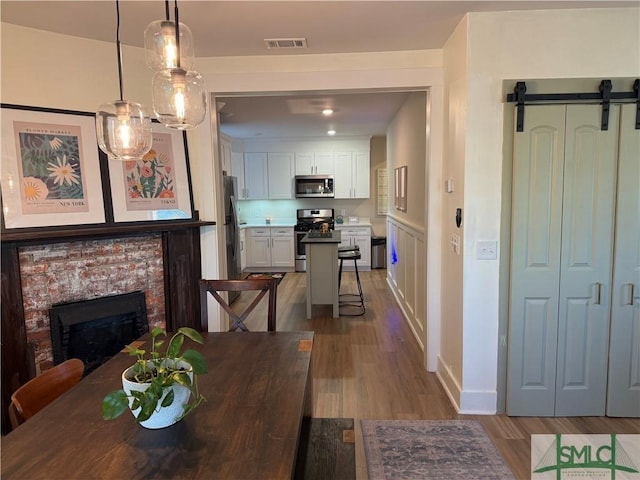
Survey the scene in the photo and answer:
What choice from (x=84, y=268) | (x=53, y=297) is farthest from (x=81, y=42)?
(x=53, y=297)

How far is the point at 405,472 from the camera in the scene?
→ 2156mm

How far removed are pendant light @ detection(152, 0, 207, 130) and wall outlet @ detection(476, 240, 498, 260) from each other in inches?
75.2

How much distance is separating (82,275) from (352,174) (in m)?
5.42

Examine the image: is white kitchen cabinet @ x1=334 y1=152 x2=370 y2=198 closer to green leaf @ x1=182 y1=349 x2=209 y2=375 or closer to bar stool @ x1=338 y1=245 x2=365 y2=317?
bar stool @ x1=338 y1=245 x2=365 y2=317

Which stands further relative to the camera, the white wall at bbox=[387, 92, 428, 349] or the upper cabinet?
the upper cabinet

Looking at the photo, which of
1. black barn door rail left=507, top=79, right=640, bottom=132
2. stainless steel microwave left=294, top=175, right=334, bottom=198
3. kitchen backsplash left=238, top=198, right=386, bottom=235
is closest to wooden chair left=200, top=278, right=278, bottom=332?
black barn door rail left=507, top=79, right=640, bottom=132

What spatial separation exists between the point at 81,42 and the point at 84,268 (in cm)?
162

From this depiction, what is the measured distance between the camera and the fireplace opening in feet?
8.99

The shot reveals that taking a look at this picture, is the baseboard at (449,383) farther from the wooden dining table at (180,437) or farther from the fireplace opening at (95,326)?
the fireplace opening at (95,326)

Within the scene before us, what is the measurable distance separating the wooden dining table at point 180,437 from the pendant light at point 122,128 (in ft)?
3.07

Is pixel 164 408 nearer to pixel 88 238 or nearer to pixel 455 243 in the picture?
pixel 88 238

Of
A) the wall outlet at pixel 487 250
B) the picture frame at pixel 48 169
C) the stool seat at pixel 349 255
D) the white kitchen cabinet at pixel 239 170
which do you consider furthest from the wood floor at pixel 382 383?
the white kitchen cabinet at pixel 239 170

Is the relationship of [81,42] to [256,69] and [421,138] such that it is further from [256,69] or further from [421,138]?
[421,138]

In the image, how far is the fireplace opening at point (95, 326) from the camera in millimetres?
2740
